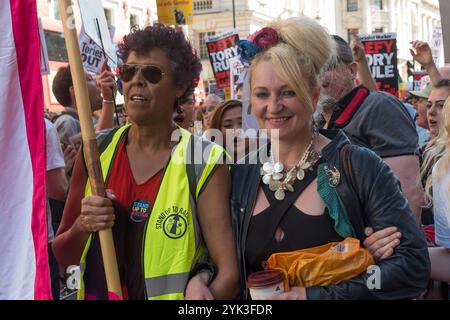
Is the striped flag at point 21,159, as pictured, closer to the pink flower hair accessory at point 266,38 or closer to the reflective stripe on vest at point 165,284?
the reflective stripe on vest at point 165,284

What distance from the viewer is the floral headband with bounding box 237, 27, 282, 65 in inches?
114

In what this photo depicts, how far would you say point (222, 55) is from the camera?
12836 millimetres

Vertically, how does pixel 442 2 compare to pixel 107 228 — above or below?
above

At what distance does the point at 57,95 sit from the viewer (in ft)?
20.7

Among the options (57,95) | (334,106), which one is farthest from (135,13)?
(334,106)

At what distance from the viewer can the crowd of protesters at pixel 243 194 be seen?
2744 mm

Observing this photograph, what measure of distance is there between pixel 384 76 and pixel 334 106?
16.3ft

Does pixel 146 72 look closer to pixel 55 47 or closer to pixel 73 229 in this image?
pixel 73 229

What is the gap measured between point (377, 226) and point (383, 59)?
692 centimetres

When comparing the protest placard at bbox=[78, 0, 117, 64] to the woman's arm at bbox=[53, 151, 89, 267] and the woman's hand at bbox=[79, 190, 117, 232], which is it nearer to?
the woman's arm at bbox=[53, 151, 89, 267]

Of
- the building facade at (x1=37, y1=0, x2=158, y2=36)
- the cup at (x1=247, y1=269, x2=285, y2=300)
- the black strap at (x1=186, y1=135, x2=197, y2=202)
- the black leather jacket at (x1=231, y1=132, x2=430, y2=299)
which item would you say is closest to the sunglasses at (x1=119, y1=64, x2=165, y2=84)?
the black strap at (x1=186, y1=135, x2=197, y2=202)

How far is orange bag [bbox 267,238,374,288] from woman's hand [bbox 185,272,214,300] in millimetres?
289

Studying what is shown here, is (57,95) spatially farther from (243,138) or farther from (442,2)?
(442,2)

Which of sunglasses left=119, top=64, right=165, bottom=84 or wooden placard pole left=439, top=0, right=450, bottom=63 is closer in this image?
sunglasses left=119, top=64, right=165, bottom=84
